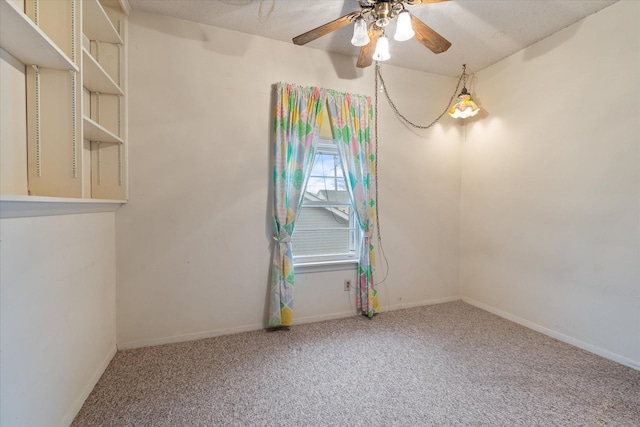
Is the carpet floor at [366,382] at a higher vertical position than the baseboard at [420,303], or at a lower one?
lower

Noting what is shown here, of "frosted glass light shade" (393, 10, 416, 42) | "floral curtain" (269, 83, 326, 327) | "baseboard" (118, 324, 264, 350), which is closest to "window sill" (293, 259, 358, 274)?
"floral curtain" (269, 83, 326, 327)

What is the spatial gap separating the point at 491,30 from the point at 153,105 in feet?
9.41

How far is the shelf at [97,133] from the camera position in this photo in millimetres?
1577

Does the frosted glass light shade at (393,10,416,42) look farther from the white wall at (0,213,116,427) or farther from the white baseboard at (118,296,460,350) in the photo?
the white baseboard at (118,296,460,350)

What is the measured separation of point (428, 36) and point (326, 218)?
1.70 m

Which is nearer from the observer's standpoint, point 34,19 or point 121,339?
point 34,19

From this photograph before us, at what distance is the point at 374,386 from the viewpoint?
1.73m

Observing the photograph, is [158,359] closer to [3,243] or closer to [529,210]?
[3,243]

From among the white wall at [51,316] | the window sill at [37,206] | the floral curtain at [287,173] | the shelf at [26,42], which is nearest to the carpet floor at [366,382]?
the white wall at [51,316]

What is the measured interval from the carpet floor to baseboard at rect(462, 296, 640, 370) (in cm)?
6

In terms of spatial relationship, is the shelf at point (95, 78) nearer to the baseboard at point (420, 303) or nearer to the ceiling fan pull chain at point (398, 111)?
the ceiling fan pull chain at point (398, 111)

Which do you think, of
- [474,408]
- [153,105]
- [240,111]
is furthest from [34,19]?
[474,408]

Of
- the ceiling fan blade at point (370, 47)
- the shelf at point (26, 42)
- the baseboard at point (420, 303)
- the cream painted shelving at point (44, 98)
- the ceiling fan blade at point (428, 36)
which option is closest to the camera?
the shelf at point (26, 42)

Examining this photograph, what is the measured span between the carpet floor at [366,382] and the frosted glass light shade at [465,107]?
2.20 m
